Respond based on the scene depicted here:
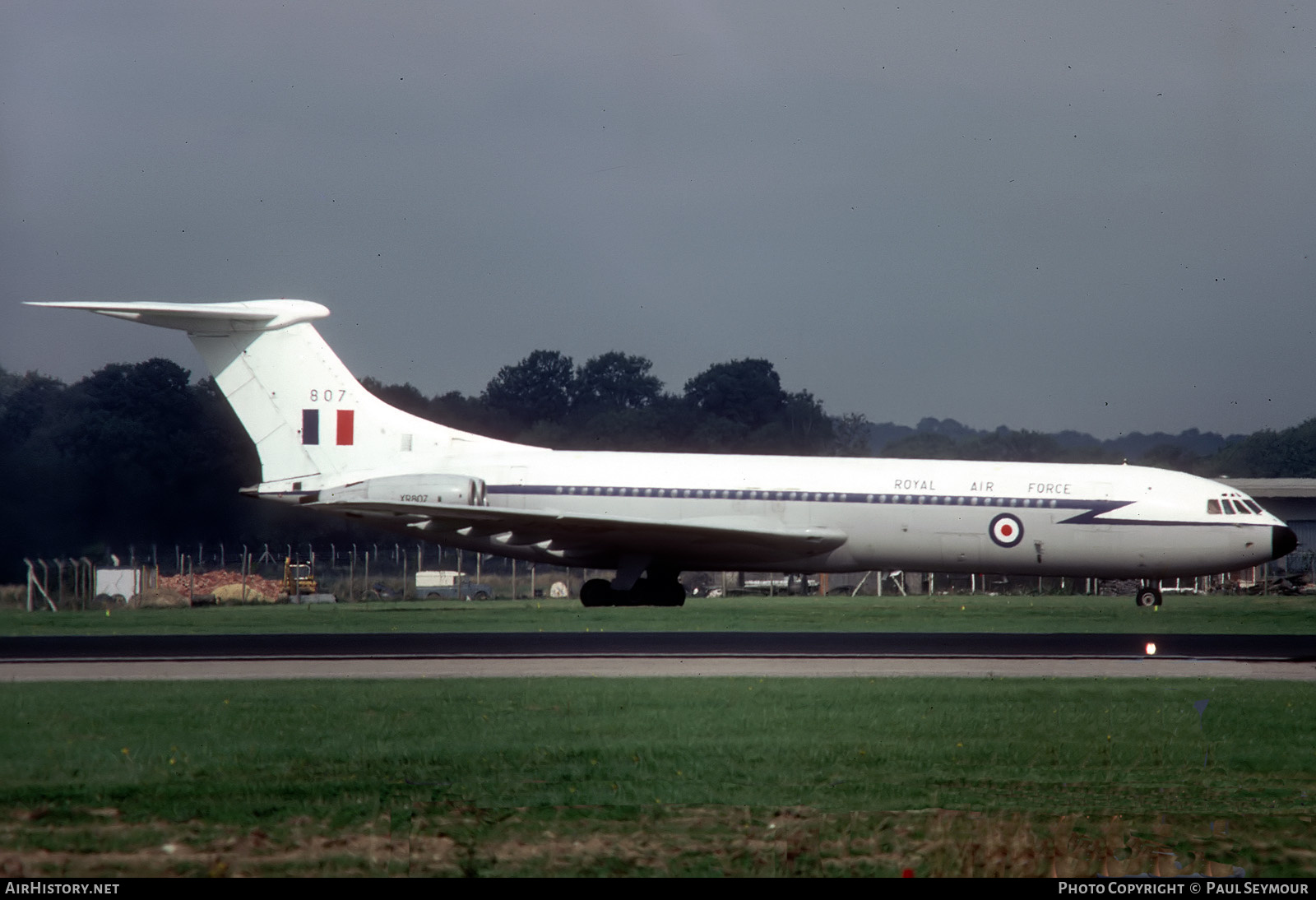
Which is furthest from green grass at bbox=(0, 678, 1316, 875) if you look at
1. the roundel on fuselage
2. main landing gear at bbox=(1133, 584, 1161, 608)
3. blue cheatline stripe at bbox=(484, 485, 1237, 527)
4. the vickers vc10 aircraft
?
main landing gear at bbox=(1133, 584, 1161, 608)

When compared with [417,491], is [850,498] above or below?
below

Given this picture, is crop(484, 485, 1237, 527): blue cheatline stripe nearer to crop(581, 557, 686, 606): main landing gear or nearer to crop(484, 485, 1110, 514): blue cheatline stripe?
crop(484, 485, 1110, 514): blue cheatline stripe

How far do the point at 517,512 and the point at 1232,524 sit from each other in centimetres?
1539

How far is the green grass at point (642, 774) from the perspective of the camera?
8117mm

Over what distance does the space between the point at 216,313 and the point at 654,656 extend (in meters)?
16.5

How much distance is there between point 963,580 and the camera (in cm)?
5028

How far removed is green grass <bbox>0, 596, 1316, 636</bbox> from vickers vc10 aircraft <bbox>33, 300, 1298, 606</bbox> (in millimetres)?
1250

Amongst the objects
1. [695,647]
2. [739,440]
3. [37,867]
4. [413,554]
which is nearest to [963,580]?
[739,440]

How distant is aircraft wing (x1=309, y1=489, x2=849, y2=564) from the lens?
28.2 meters

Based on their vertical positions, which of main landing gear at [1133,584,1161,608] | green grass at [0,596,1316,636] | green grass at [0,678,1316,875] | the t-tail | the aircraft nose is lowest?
green grass at [0,596,1316,636]

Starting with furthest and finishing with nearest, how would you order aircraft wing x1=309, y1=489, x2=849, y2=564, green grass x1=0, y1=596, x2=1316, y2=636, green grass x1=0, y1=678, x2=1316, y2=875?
1. aircraft wing x1=309, y1=489, x2=849, y2=564
2. green grass x1=0, y1=596, x2=1316, y2=636
3. green grass x1=0, y1=678, x2=1316, y2=875

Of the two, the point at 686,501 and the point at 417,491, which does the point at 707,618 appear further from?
the point at 417,491

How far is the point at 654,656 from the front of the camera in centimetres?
1931
